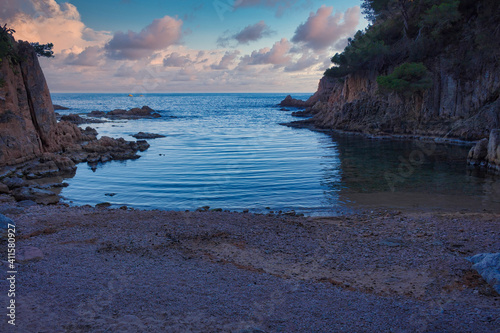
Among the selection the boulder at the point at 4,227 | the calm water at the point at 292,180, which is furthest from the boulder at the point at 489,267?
the boulder at the point at 4,227

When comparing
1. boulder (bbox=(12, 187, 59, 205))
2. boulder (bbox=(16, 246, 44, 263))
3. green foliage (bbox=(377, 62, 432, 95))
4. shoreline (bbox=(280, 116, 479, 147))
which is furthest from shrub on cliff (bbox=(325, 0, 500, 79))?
boulder (bbox=(16, 246, 44, 263))

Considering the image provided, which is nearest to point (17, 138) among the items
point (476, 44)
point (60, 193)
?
point (60, 193)

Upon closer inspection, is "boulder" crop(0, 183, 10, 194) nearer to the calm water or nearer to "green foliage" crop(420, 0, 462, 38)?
the calm water

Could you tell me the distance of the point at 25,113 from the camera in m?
24.1

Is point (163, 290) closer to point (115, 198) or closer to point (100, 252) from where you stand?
point (100, 252)

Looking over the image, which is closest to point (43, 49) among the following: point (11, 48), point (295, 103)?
point (11, 48)

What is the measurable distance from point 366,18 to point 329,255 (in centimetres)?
5500

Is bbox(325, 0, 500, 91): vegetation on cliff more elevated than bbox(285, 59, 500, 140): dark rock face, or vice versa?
bbox(325, 0, 500, 91): vegetation on cliff

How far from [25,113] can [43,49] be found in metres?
5.92

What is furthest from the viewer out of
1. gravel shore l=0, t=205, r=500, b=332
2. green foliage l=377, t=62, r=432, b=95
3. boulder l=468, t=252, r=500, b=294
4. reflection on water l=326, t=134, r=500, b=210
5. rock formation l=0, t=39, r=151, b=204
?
green foliage l=377, t=62, r=432, b=95

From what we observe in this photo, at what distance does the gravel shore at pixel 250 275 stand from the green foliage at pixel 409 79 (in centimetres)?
2899

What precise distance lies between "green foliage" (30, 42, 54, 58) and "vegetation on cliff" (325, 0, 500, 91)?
33428mm

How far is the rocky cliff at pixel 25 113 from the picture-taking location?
2177 cm

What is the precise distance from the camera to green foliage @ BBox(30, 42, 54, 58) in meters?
26.2
